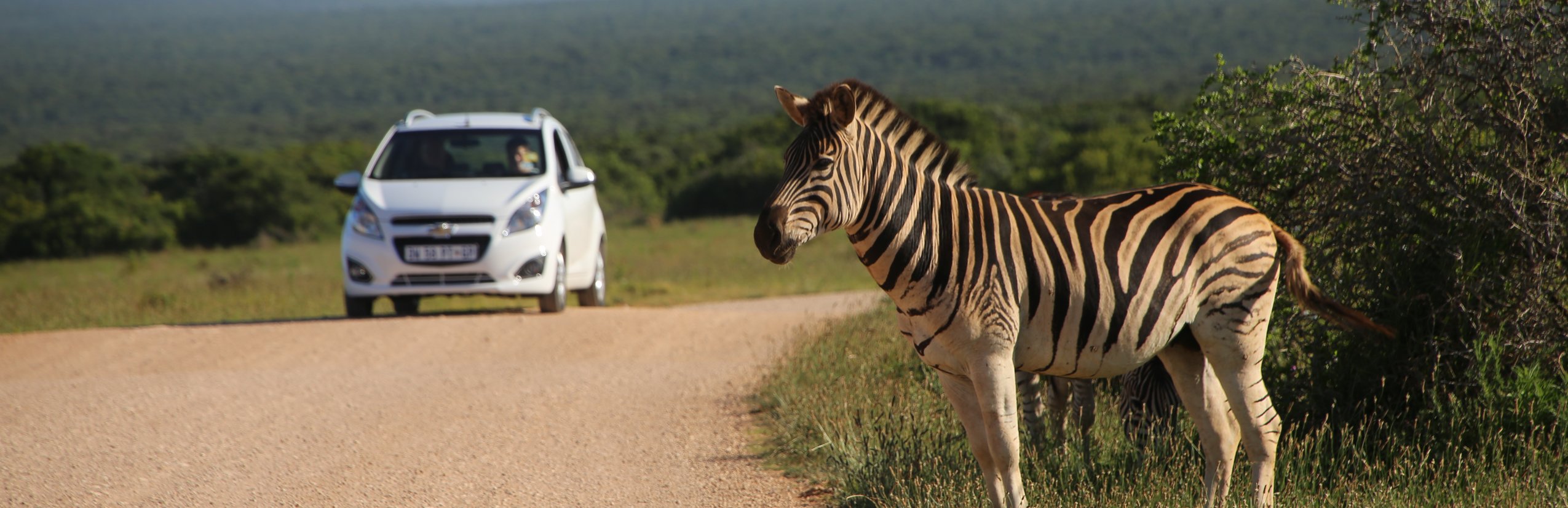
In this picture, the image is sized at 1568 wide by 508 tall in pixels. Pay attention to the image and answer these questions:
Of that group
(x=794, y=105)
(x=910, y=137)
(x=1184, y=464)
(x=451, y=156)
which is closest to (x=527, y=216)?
(x=451, y=156)

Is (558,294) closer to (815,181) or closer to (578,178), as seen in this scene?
(578,178)

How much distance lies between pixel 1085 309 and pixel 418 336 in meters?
7.25

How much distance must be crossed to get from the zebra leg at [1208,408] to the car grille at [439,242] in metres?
7.93

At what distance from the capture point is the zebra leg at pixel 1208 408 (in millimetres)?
5062

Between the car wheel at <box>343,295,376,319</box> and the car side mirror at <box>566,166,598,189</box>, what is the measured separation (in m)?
1.98

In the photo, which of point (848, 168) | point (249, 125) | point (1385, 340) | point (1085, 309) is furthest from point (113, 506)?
point (249, 125)

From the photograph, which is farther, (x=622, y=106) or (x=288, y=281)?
(x=622, y=106)

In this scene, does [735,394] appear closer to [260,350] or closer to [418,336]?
[418,336]

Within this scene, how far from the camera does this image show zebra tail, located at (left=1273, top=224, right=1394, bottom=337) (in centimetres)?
498

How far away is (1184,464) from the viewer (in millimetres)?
5852

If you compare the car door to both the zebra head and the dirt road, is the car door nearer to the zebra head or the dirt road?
the dirt road

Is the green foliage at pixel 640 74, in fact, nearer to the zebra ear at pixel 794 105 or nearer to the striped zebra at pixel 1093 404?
the striped zebra at pixel 1093 404

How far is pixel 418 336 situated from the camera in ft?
35.7

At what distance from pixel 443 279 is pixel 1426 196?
8.29m
